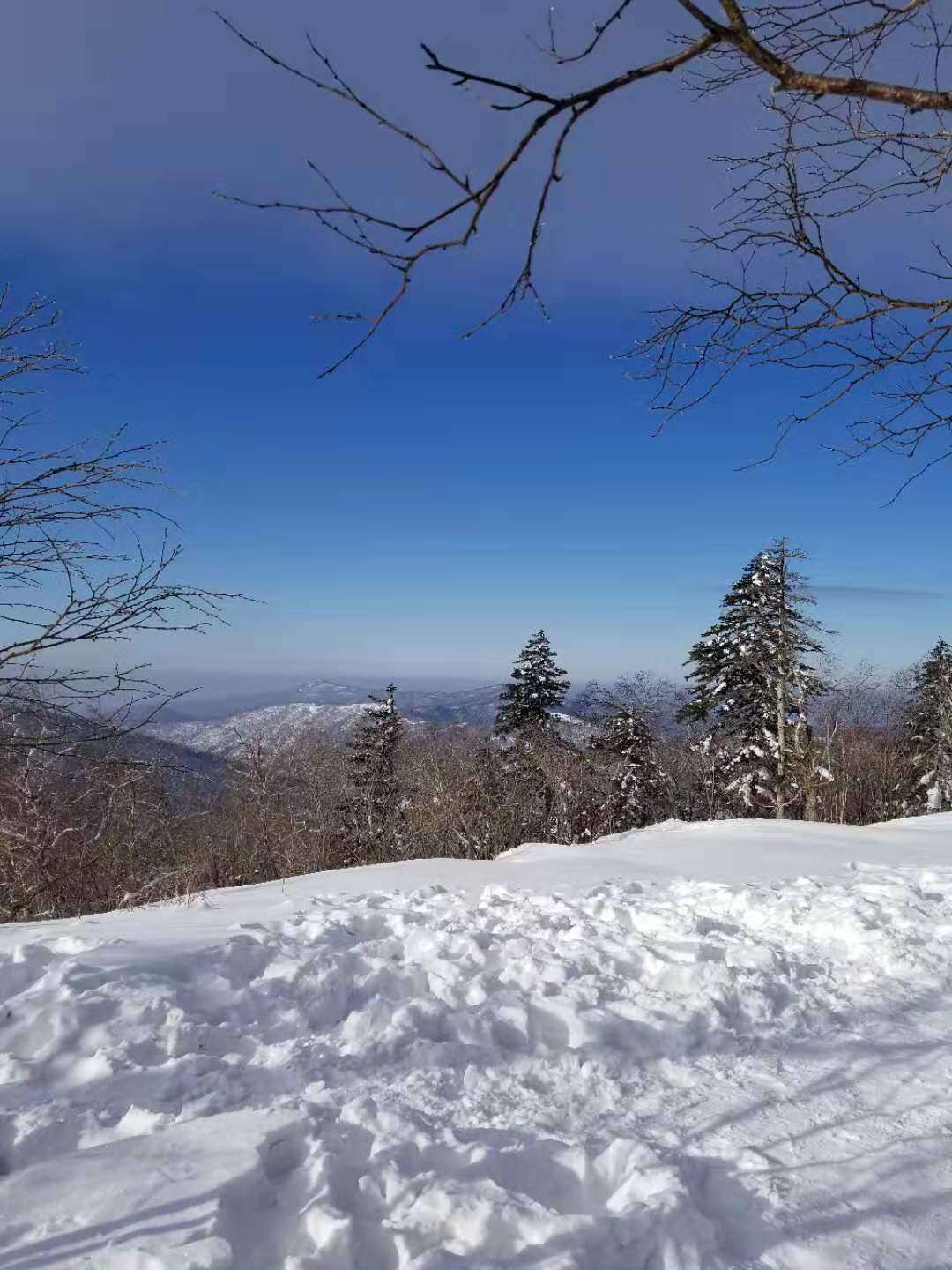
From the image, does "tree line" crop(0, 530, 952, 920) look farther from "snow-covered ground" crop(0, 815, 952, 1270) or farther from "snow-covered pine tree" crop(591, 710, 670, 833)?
"snow-covered ground" crop(0, 815, 952, 1270)

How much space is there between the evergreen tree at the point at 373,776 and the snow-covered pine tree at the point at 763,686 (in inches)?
458

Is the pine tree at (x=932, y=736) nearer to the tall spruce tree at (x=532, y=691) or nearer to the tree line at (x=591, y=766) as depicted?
the tree line at (x=591, y=766)

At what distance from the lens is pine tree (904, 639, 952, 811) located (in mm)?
27000

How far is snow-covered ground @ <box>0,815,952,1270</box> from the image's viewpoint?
2.09 metres

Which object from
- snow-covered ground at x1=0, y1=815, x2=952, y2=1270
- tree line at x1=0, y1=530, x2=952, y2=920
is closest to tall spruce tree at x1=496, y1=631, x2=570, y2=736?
tree line at x1=0, y1=530, x2=952, y2=920

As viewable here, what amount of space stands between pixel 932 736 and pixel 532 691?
15857 millimetres

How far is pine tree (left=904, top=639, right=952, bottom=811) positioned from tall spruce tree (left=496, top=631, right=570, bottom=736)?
46.0 ft

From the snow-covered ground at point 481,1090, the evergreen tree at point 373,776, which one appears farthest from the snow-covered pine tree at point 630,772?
the snow-covered ground at point 481,1090

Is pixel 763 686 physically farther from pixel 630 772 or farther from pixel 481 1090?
pixel 481 1090

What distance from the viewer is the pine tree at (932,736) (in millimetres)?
27000

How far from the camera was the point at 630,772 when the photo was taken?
88.1ft

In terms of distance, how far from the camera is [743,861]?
25.1 feet

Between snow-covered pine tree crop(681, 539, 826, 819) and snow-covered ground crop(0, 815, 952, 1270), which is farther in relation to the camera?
snow-covered pine tree crop(681, 539, 826, 819)

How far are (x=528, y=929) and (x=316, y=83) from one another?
183 inches
